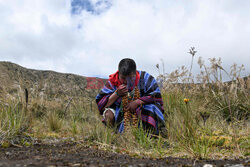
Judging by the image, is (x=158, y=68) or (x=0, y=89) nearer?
(x=0, y=89)

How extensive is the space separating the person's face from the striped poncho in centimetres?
32

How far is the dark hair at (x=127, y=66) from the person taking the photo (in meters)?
3.25

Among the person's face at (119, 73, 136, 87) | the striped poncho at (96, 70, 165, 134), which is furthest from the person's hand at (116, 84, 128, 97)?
the striped poncho at (96, 70, 165, 134)

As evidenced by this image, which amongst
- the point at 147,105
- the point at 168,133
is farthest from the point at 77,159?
the point at 147,105

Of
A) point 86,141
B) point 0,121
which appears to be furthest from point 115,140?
point 0,121

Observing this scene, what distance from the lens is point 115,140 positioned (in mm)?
3189

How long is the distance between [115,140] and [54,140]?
0.99 meters

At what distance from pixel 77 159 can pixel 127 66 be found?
1436mm

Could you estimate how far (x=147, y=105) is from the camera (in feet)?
12.5

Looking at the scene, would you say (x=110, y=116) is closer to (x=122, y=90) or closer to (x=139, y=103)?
(x=139, y=103)

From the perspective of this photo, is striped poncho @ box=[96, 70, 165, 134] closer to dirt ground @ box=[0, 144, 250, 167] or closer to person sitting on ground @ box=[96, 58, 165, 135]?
person sitting on ground @ box=[96, 58, 165, 135]

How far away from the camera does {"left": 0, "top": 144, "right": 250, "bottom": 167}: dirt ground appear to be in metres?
2.10

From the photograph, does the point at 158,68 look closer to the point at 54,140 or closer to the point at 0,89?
the point at 54,140

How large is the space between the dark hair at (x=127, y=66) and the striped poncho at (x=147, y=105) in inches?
20.3
